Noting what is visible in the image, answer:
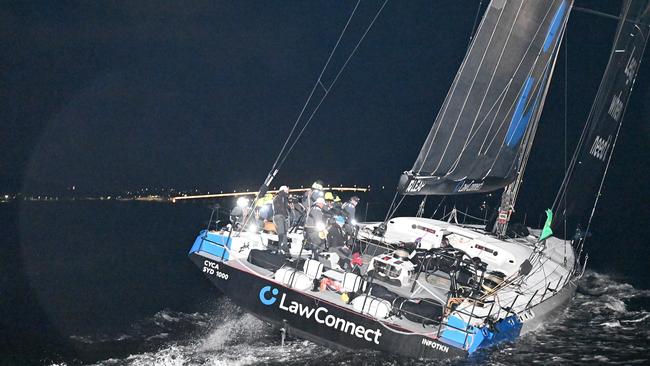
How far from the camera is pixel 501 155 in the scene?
1767cm

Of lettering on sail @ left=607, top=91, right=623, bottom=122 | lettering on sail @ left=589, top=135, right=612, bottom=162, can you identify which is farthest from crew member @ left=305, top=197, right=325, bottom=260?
lettering on sail @ left=607, top=91, right=623, bottom=122

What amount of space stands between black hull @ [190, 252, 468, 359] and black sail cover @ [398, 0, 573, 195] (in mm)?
3613

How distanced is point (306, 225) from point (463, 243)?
433 cm

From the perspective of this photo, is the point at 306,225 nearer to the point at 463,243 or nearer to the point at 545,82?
the point at 463,243

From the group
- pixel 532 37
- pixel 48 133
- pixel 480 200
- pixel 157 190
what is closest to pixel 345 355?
pixel 532 37

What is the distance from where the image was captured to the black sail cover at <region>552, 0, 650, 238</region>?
1928 centimetres

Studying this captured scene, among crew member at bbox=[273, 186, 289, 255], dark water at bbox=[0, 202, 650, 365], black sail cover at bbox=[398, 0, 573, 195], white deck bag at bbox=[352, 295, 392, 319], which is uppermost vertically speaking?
black sail cover at bbox=[398, 0, 573, 195]

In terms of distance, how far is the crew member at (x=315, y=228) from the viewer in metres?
15.3

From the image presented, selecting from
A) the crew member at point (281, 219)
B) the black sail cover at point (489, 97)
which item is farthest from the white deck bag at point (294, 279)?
the black sail cover at point (489, 97)

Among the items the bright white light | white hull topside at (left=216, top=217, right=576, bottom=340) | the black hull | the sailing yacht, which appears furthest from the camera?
the bright white light

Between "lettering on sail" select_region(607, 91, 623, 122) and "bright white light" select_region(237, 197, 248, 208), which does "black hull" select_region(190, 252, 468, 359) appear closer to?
"bright white light" select_region(237, 197, 248, 208)

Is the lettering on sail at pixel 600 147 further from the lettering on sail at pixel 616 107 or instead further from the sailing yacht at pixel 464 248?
the lettering on sail at pixel 616 107

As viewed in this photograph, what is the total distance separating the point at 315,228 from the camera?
15.3 metres

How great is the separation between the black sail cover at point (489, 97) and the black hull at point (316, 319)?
361cm
